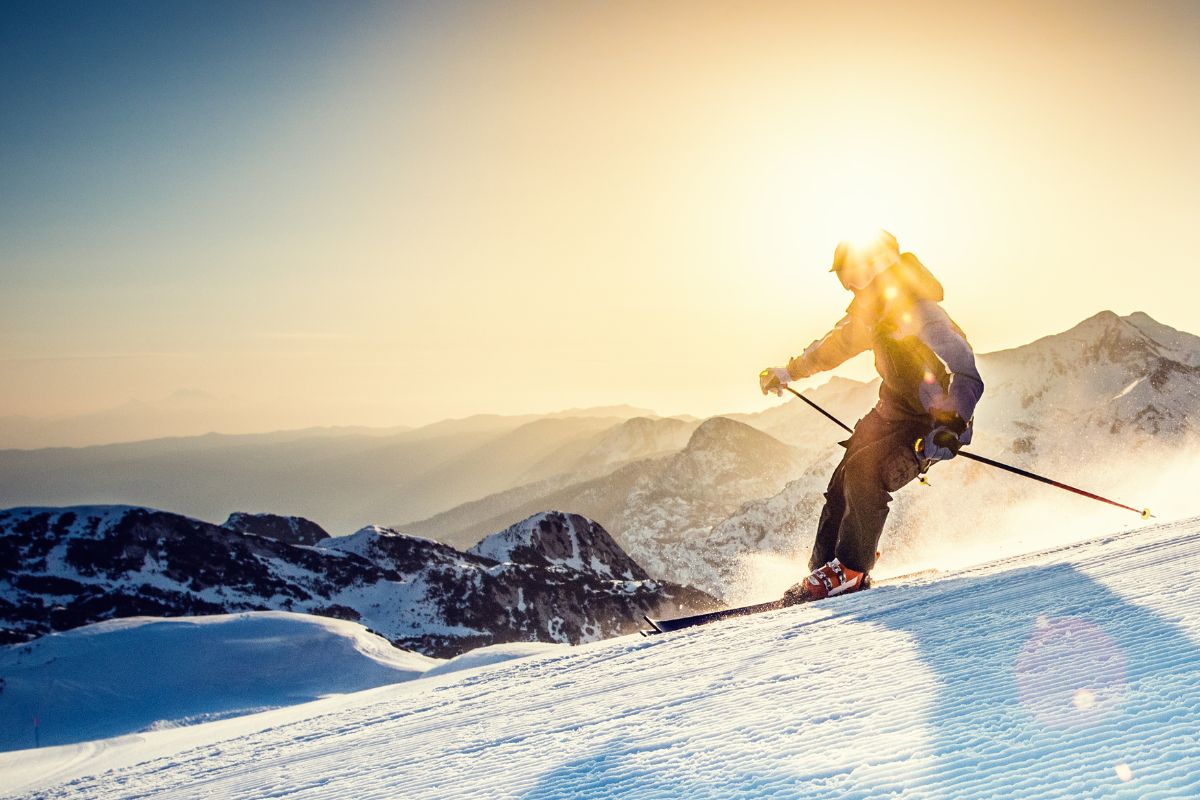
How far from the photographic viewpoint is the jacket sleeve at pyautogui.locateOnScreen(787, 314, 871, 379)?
6.96m

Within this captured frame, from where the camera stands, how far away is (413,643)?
74.0 metres

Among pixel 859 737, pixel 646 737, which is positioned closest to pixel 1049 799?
pixel 859 737

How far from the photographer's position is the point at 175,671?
952 inches

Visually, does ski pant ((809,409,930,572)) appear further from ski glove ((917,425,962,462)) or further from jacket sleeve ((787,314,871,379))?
jacket sleeve ((787,314,871,379))

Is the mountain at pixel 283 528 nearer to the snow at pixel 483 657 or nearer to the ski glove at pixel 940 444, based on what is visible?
the snow at pixel 483 657

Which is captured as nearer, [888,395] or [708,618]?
[888,395]

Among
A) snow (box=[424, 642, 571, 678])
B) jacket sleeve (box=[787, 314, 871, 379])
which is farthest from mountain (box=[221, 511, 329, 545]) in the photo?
jacket sleeve (box=[787, 314, 871, 379])

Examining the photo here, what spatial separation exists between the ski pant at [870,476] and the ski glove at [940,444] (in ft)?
1.49

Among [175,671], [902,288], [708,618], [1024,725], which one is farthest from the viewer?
[175,671]

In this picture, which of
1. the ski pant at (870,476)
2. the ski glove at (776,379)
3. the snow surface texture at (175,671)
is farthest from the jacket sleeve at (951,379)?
the snow surface texture at (175,671)

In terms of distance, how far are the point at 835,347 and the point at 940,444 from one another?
77.2 inches

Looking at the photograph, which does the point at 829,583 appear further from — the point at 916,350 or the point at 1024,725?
the point at 1024,725

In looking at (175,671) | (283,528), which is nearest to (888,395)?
(175,671)

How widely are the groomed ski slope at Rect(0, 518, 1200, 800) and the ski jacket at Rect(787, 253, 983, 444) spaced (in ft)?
4.35
